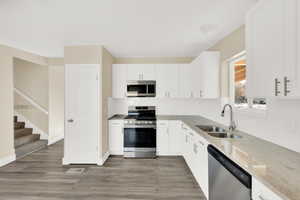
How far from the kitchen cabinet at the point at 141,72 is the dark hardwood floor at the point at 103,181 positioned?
193 cm

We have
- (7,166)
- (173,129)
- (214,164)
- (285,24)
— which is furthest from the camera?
(173,129)

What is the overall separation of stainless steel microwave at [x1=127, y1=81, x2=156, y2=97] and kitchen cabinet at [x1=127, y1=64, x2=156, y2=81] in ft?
0.42

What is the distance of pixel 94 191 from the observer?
2520 millimetres

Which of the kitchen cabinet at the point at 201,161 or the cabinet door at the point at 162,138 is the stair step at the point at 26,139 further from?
the kitchen cabinet at the point at 201,161

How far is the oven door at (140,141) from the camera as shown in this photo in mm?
3811

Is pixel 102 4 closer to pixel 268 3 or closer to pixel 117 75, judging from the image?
pixel 268 3

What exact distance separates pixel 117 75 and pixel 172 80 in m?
1.37

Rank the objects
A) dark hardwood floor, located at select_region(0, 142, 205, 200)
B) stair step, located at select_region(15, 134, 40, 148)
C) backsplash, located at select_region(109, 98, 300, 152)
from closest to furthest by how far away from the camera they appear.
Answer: backsplash, located at select_region(109, 98, 300, 152) < dark hardwood floor, located at select_region(0, 142, 205, 200) < stair step, located at select_region(15, 134, 40, 148)

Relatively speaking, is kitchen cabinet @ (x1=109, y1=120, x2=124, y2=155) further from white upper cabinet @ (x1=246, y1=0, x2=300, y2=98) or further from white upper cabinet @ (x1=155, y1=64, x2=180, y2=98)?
white upper cabinet @ (x1=246, y1=0, x2=300, y2=98)

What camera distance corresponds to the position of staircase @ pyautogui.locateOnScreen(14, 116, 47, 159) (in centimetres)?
411

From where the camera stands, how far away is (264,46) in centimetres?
145

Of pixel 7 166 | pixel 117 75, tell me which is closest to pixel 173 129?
pixel 117 75

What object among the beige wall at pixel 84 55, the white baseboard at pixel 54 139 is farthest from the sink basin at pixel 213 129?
the white baseboard at pixel 54 139

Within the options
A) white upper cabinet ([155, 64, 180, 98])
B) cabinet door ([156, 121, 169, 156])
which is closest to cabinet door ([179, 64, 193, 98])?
white upper cabinet ([155, 64, 180, 98])
